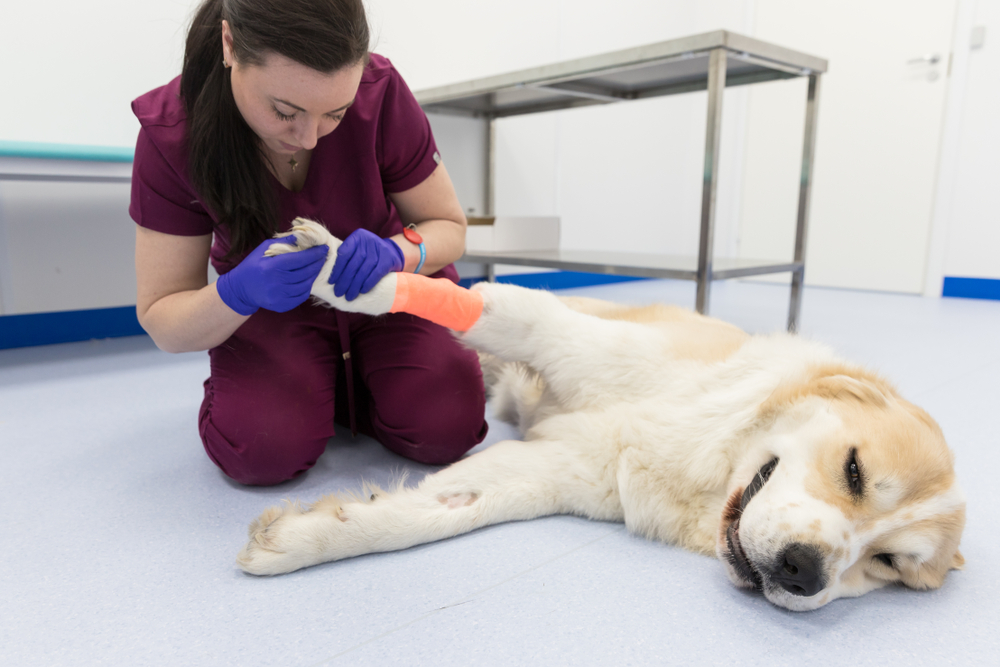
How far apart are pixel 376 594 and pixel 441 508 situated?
0.21 metres

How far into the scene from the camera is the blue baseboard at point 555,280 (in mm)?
4109

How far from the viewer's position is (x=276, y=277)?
1088mm

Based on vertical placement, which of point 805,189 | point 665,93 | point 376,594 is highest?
point 665,93

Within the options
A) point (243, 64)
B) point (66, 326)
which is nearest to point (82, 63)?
point (66, 326)

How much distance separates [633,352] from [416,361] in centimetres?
51

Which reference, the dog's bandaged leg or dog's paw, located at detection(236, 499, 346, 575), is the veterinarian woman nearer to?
the dog's bandaged leg

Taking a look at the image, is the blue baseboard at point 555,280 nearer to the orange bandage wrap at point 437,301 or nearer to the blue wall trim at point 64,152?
the blue wall trim at point 64,152

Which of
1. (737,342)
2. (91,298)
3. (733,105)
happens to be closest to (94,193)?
(91,298)

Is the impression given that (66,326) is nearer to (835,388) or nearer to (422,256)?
(422,256)

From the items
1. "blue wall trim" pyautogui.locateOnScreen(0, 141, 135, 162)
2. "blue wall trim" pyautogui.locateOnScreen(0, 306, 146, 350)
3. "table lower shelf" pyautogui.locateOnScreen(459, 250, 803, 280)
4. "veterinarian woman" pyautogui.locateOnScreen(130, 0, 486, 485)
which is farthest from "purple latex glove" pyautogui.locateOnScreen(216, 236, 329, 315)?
"blue wall trim" pyautogui.locateOnScreen(0, 306, 146, 350)

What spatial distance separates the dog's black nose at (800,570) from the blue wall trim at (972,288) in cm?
457

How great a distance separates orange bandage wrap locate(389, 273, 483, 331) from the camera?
3.95 ft

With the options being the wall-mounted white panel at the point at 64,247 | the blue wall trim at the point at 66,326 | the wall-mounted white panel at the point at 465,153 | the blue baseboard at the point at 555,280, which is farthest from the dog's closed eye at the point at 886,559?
the wall-mounted white panel at the point at 465,153

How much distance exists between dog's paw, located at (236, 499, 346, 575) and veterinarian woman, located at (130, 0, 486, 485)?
0.29 m
